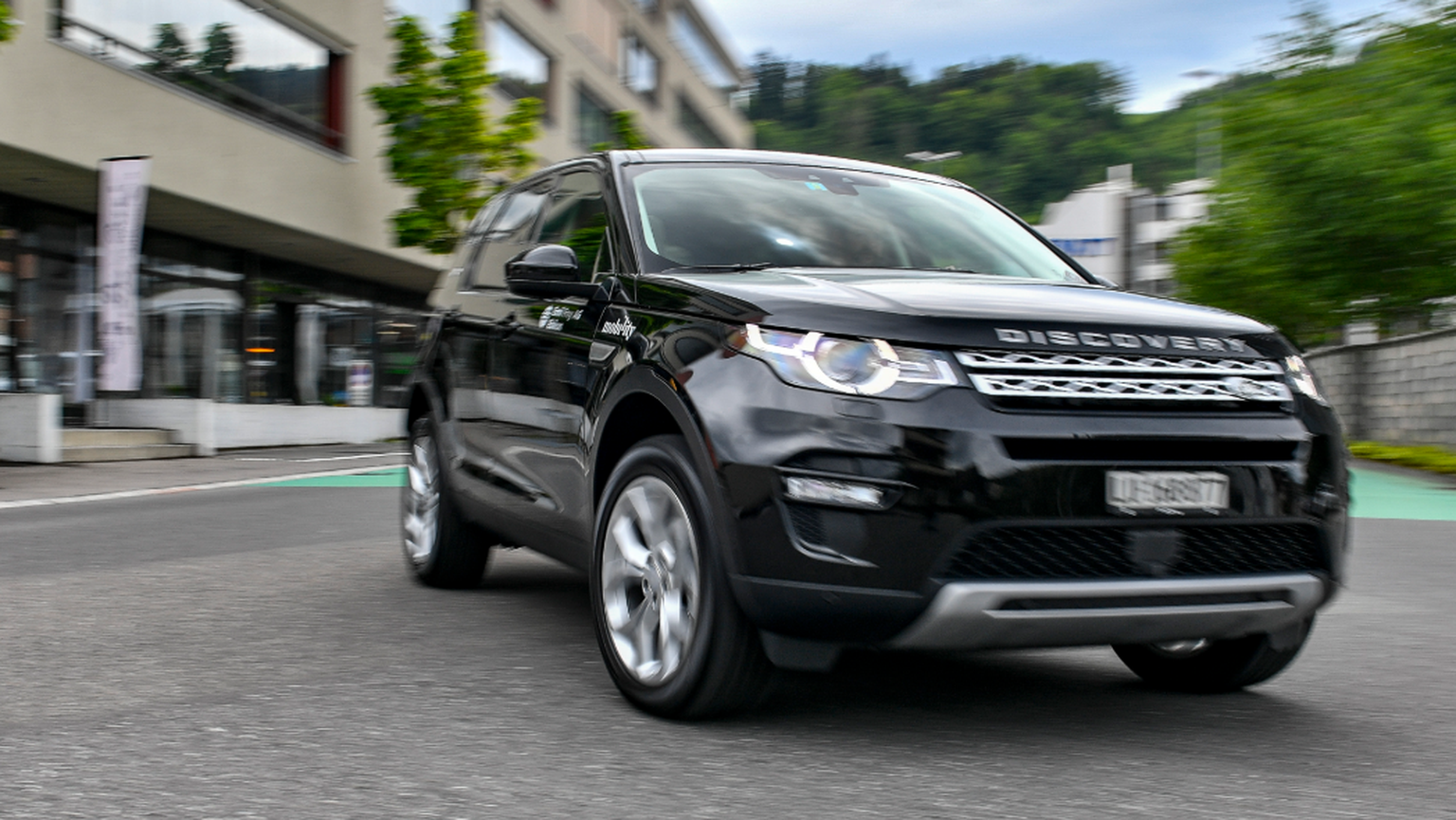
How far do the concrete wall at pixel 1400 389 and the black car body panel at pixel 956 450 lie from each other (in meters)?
15.3

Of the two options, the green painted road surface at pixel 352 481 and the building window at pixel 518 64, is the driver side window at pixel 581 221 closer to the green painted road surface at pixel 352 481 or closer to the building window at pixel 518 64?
the green painted road surface at pixel 352 481

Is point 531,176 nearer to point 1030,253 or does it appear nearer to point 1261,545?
point 1030,253

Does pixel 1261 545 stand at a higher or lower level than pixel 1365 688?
higher

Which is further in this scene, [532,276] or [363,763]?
[532,276]

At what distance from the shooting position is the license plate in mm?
3570

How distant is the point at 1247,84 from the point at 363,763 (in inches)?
910

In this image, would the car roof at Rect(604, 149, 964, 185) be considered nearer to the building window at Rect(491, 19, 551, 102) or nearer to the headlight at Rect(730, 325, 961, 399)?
the headlight at Rect(730, 325, 961, 399)

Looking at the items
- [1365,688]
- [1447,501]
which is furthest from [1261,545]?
[1447,501]

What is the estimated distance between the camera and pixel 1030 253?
5355 mm

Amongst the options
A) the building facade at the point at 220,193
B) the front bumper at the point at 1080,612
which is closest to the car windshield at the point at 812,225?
the front bumper at the point at 1080,612

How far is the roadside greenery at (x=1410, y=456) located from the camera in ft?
56.3

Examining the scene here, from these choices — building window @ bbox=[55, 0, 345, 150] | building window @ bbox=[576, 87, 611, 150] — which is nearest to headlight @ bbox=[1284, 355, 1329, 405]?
building window @ bbox=[55, 0, 345, 150]

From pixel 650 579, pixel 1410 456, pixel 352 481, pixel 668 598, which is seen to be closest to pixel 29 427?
pixel 352 481

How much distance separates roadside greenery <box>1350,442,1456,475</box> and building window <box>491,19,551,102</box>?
20.7 meters
